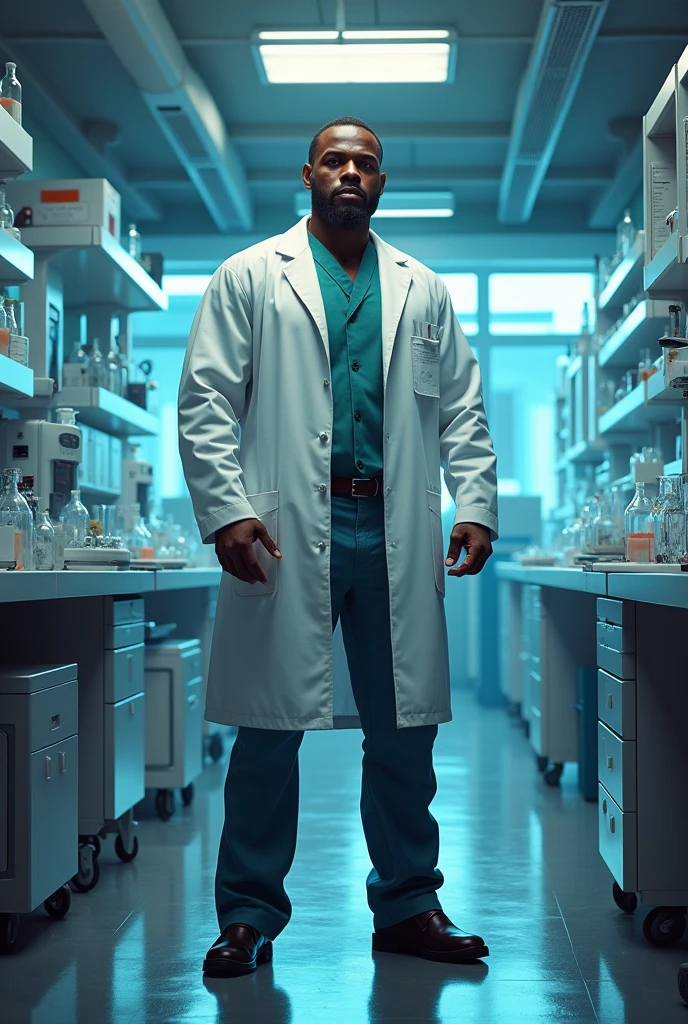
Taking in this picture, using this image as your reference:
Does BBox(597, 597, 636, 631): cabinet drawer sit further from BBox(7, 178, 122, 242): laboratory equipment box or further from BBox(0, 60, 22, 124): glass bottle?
BBox(7, 178, 122, 242): laboratory equipment box

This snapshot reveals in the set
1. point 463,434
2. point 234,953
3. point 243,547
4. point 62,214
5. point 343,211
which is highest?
point 62,214

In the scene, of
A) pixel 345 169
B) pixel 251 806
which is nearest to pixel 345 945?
pixel 251 806

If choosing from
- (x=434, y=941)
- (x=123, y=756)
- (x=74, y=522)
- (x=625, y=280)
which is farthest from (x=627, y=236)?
(x=434, y=941)

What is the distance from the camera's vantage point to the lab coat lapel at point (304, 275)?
89.3 inches

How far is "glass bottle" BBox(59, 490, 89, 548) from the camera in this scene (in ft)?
11.9

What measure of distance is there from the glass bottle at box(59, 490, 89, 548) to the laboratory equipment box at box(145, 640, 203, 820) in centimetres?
55

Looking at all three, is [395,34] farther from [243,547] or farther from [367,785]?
[367,785]

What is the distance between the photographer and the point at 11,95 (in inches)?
134

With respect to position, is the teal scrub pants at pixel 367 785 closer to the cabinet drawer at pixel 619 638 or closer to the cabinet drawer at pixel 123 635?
the cabinet drawer at pixel 619 638

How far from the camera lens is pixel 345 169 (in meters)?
2.32

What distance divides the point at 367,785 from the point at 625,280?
329 cm

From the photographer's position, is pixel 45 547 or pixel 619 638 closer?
pixel 619 638

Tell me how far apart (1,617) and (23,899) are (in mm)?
917

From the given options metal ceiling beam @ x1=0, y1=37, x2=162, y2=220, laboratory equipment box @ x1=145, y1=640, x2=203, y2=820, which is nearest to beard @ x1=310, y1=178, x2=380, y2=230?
laboratory equipment box @ x1=145, y1=640, x2=203, y2=820
